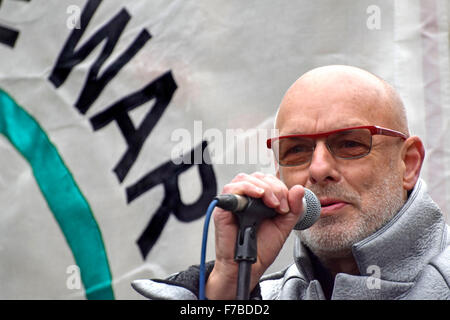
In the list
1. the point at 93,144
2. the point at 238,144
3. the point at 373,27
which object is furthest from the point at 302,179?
the point at 93,144

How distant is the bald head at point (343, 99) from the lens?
1.90 metres

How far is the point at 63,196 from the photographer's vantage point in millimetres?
2684

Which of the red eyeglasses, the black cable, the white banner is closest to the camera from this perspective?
the black cable

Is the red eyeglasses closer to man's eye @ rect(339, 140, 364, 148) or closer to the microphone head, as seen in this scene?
man's eye @ rect(339, 140, 364, 148)

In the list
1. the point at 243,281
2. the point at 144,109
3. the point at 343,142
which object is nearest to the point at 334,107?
the point at 343,142

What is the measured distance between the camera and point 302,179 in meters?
1.83

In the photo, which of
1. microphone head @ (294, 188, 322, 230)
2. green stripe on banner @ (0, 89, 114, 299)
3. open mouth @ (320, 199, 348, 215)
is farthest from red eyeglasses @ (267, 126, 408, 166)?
green stripe on banner @ (0, 89, 114, 299)

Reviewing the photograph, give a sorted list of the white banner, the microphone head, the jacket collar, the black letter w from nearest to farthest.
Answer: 1. the microphone head
2. the jacket collar
3. the white banner
4. the black letter w

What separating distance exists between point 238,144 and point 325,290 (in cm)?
90

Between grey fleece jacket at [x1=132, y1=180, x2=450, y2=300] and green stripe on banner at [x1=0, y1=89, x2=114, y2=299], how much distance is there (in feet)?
3.35

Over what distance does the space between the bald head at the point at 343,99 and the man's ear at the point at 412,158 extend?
0.17 feet

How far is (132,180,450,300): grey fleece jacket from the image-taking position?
1.59m

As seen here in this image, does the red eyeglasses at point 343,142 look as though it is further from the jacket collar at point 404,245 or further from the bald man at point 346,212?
the jacket collar at point 404,245

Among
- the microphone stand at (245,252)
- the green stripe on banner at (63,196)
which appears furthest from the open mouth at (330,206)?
the green stripe on banner at (63,196)
